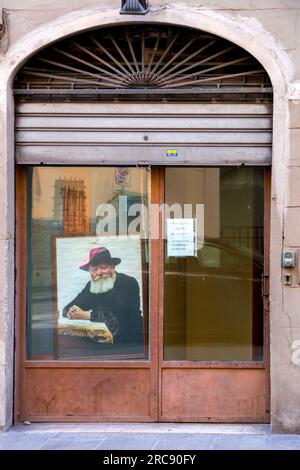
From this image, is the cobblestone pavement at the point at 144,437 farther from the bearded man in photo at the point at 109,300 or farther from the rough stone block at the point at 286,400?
the bearded man in photo at the point at 109,300

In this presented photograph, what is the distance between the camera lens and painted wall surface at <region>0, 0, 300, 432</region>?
5625 millimetres

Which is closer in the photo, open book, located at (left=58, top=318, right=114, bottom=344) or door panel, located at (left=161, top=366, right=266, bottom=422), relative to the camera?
door panel, located at (left=161, top=366, right=266, bottom=422)

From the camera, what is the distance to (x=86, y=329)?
614cm

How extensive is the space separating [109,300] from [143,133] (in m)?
1.76

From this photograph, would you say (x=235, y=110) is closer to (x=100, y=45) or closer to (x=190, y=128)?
(x=190, y=128)

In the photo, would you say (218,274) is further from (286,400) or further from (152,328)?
(286,400)

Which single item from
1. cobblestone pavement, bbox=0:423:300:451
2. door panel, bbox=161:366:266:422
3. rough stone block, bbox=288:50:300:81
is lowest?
cobblestone pavement, bbox=0:423:300:451

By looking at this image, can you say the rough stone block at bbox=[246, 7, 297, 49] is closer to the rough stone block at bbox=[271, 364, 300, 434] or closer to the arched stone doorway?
the arched stone doorway

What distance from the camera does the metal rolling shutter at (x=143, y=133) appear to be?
19.2 ft

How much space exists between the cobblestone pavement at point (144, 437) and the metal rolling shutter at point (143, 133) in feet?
8.66

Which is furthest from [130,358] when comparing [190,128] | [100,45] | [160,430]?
[100,45]

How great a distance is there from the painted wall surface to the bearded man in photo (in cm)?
81

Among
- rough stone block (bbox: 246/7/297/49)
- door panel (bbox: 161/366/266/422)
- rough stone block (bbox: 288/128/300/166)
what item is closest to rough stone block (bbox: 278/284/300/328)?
door panel (bbox: 161/366/266/422)

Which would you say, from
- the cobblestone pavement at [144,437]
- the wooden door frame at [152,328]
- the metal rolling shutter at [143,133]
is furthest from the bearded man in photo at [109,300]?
the metal rolling shutter at [143,133]
